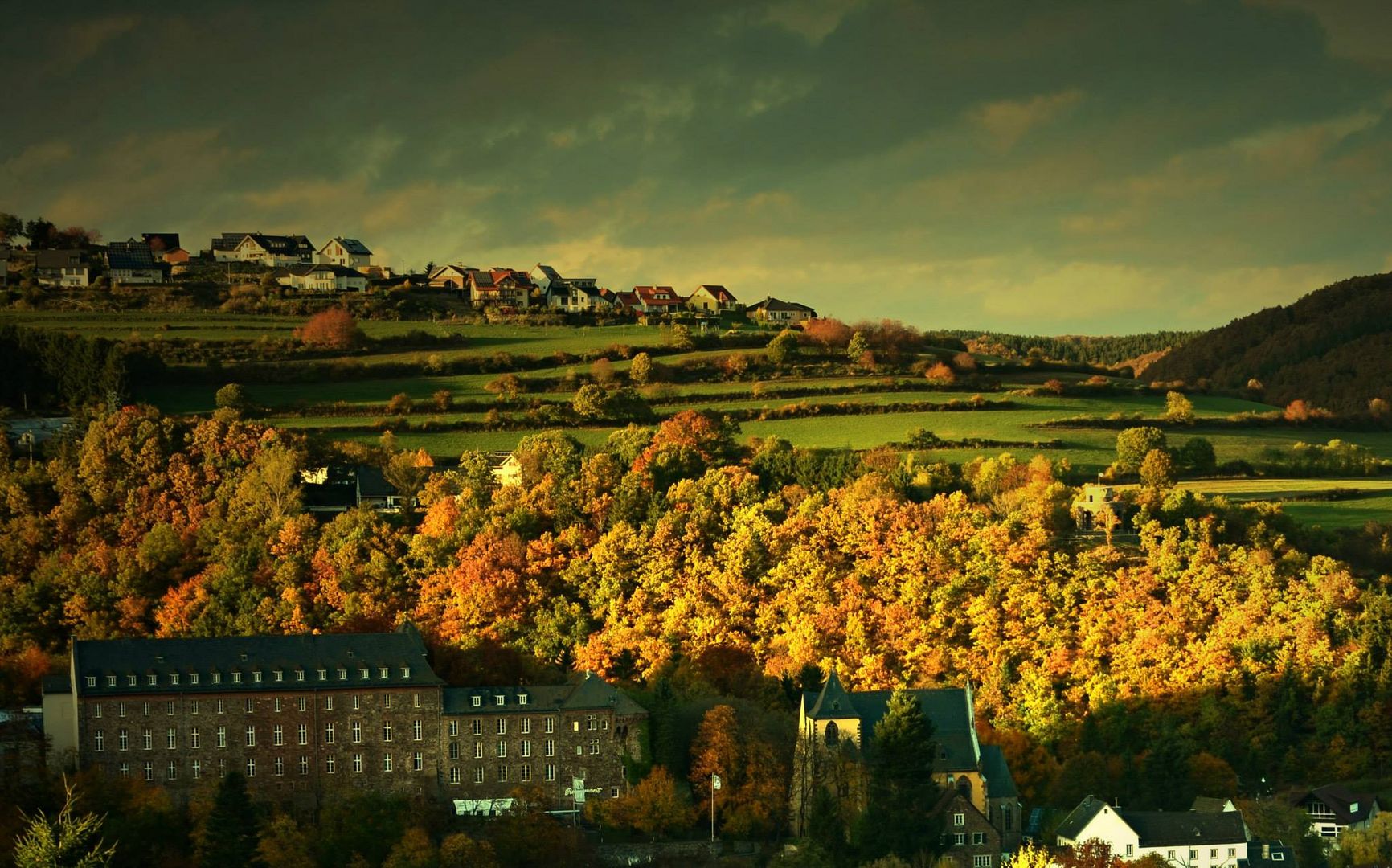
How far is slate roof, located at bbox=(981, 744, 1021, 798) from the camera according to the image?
74.2 metres

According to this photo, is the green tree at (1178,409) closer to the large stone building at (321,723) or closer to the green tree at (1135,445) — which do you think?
the green tree at (1135,445)

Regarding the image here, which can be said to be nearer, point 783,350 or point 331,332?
point 331,332

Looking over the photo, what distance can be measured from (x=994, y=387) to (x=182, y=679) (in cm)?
7007

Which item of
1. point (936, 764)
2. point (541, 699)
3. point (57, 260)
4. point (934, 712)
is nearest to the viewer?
point (936, 764)

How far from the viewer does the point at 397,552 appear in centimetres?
9738

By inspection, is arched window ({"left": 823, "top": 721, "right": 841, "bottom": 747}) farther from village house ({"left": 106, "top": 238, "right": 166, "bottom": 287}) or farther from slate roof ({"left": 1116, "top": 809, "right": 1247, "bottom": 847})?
village house ({"left": 106, "top": 238, "right": 166, "bottom": 287})

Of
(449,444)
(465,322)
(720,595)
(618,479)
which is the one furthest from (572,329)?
(720,595)

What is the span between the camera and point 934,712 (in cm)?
7562

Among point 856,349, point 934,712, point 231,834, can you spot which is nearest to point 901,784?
point 934,712

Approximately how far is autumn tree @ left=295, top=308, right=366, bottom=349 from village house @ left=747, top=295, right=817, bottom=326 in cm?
3325

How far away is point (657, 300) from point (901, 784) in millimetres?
92437

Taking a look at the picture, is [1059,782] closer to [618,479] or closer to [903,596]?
[903,596]

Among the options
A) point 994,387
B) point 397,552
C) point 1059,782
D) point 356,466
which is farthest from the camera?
point 994,387

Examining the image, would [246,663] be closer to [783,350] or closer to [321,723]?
[321,723]
